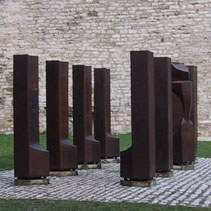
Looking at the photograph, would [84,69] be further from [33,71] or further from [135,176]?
[135,176]

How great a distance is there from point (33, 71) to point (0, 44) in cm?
1106

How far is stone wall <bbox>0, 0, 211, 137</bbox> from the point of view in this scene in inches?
650

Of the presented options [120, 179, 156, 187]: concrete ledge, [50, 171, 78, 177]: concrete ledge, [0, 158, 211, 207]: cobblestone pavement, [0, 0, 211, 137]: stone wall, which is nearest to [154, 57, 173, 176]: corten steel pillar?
A: [0, 158, 211, 207]: cobblestone pavement

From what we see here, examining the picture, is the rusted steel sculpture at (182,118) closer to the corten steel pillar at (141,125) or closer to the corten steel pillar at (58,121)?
the corten steel pillar at (58,121)

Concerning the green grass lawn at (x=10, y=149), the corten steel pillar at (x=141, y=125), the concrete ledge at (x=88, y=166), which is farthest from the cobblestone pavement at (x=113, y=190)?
the green grass lawn at (x=10, y=149)

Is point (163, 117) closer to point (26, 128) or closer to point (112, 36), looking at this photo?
point (26, 128)

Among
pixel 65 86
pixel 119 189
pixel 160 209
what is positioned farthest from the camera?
pixel 65 86

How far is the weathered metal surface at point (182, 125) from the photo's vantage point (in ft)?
29.0

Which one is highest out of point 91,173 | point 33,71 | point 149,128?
point 33,71

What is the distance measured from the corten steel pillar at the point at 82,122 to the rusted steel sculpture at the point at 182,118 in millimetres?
1258

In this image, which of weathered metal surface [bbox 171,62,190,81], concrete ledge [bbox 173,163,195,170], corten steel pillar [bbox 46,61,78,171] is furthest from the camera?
weathered metal surface [bbox 171,62,190,81]

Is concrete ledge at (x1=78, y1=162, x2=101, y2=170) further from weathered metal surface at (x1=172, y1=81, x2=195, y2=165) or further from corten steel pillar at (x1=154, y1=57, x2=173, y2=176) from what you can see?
corten steel pillar at (x1=154, y1=57, x2=173, y2=176)

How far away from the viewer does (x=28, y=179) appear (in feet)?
23.7

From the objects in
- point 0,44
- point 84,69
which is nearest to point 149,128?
point 84,69
